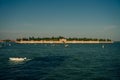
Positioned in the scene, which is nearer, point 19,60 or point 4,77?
point 4,77

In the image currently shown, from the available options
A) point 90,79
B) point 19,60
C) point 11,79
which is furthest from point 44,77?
point 19,60

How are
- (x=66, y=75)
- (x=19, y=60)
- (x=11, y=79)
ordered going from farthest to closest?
(x=19, y=60) < (x=66, y=75) < (x=11, y=79)

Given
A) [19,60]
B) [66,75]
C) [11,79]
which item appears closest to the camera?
[11,79]

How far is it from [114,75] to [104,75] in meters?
1.83

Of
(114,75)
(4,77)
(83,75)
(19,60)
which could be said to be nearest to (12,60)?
(19,60)

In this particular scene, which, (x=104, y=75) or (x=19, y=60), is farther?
(x=19, y=60)

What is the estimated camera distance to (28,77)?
38.6m

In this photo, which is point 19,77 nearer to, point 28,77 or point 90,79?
point 28,77

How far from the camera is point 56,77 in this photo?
39.0 metres

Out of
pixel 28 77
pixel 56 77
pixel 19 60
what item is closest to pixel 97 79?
pixel 56 77

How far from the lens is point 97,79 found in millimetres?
37469

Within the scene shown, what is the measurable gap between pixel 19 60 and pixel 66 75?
26232mm

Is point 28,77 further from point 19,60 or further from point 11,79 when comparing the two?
point 19,60

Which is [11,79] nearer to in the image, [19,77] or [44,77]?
[19,77]
